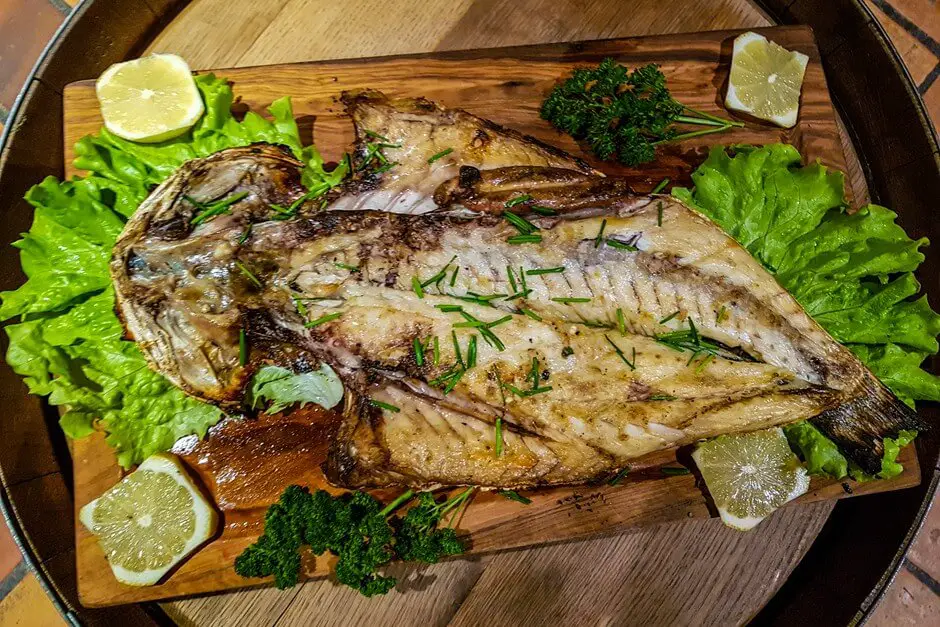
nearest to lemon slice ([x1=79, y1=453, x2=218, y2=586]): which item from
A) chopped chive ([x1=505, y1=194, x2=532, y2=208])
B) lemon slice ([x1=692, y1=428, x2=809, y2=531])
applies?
chopped chive ([x1=505, y1=194, x2=532, y2=208])

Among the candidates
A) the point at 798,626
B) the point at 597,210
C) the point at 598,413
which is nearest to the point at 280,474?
the point at 598,413

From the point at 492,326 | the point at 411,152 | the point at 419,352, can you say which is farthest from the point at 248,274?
the point at 492,326

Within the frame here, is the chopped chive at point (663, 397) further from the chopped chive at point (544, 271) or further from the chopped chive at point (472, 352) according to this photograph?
the chopped chive at point (472, 352)

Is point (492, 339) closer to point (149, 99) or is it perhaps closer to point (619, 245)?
point (619, 245)

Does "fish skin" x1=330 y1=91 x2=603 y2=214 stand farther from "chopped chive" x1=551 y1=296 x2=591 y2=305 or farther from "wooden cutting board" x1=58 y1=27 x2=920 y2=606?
"chopped chive" x1=551 y1=296 x2=591 y2=305

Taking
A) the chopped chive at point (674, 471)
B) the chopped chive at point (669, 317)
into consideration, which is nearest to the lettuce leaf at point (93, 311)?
the chopped chive at point (669, 317)

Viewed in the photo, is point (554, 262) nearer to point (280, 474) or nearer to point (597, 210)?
point (597, 210)
